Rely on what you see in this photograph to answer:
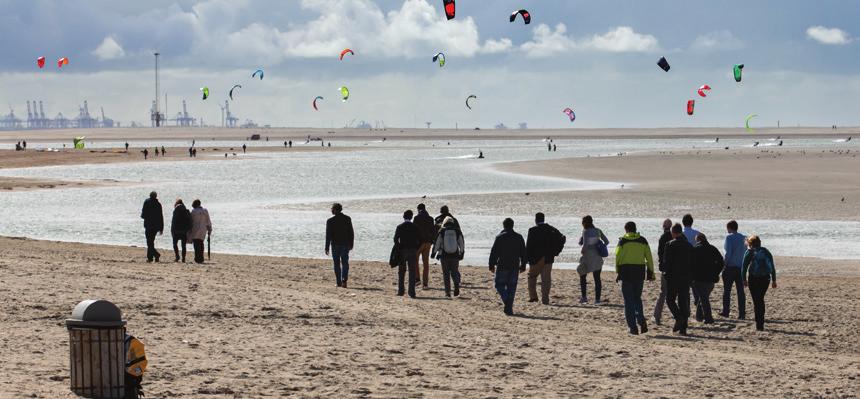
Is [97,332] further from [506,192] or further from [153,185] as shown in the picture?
[153,185]

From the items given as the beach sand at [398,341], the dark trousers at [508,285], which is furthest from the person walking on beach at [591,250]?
the dark trousers at [508,285]

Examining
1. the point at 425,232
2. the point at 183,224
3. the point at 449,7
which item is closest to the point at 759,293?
the point at 425,232

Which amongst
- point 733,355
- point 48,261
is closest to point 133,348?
point 733,355

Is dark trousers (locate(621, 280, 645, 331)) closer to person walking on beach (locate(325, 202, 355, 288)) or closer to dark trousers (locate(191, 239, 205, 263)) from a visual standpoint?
person walking on beach (locate(325, 202, 355, 288))

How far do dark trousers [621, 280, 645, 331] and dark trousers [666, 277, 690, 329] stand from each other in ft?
1.12

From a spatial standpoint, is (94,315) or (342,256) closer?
(94,315)

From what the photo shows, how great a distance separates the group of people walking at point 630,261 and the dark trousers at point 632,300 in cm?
1

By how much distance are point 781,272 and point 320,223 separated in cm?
1443

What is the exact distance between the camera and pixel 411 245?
1612 centimetres

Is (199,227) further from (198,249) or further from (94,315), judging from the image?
(94,315)

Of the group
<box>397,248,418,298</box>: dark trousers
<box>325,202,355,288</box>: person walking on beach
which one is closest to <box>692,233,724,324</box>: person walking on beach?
<box>397,248,418,298</box>: dark trousers

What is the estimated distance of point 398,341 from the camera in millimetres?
11711

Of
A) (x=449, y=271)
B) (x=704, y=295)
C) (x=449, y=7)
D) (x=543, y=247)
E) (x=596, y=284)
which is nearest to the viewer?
(x=704, y=295)

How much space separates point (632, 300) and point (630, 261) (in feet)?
1.56
